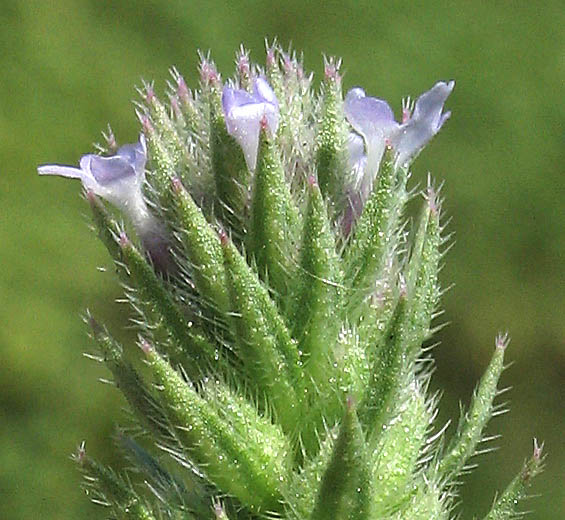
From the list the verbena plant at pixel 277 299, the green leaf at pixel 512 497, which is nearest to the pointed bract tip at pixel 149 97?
the verbena plant at pixel 277 299

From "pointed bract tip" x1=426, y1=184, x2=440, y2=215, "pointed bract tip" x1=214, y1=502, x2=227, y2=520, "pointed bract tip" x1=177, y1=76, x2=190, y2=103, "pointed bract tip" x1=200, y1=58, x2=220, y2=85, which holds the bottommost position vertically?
"pointed bract tip" x1=214, y1=502, x2=227, y2=520

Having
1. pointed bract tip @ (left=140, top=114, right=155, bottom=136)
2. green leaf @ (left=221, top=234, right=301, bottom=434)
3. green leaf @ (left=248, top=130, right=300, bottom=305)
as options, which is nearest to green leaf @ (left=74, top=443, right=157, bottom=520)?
green leaf @ (left=221, top=234, right=301, bottom=434)

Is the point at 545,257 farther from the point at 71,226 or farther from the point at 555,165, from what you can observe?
the point at 71,226

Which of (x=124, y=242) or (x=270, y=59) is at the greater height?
(x=270, y=59)

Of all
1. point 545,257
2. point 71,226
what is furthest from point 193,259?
point 545,257

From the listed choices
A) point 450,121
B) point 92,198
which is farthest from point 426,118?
point 450,121

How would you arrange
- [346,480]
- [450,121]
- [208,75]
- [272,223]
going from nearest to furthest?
[346,480] < [272,223] < [208,75] < [450,121]

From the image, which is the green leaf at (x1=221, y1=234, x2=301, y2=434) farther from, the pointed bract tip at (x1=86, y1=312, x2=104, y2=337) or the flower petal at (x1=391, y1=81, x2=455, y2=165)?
the flower petal at (x1=391, y1=81, x2=455, y2=165)

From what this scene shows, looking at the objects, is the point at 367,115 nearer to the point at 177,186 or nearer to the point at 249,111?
the point at 249,111
